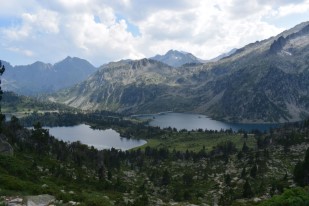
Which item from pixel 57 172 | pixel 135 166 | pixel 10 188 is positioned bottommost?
pixel 135 166

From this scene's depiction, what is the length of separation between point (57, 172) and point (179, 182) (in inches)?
2134

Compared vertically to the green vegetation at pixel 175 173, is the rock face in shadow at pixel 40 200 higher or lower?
higher

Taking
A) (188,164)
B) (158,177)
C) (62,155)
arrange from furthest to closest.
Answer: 1. (188,164)
2. (158,177)
3. (62,155)

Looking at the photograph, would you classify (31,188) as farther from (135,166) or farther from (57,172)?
(135,166)

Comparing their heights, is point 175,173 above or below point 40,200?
below

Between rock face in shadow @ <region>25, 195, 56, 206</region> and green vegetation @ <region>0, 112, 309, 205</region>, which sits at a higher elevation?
rock face in shadow @ <region>25, 195, 56, 206</region>

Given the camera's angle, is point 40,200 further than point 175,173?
No

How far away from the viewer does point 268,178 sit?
10431cm

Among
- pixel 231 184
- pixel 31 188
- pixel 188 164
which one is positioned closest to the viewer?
pixel 31 188

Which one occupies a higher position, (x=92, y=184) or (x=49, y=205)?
(x=49, y=205)

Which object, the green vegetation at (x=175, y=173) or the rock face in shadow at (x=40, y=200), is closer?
the rock face in shadow at (x=40, y=200)

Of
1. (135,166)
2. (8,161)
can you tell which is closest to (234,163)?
(135,166)

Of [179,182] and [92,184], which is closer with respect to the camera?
[92,184]

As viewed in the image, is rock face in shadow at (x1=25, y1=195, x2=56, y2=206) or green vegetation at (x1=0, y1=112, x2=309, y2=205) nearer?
rock face in shadow at (x1=25, y1=195, x2=56, y2=206)
